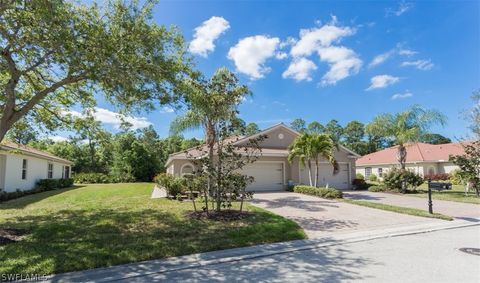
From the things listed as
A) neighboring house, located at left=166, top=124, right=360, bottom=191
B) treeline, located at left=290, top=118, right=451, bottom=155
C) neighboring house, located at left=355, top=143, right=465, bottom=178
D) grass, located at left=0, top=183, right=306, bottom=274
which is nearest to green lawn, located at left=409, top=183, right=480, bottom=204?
neighboring house, located at left=166, top=124, right=360, bottom=191

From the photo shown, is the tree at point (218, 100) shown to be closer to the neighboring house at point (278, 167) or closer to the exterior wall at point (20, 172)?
the neighboring house at point (278, 167)

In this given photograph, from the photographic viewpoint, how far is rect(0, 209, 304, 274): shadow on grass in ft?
19.4

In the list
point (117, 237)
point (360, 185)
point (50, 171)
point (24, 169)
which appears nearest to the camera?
point (117, 237)

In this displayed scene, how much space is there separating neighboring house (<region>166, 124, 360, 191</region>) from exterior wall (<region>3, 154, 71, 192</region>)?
9.64m

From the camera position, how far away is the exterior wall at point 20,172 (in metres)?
18.0

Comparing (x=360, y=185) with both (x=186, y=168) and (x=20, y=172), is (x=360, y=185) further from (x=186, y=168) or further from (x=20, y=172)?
(x=20, y=172)

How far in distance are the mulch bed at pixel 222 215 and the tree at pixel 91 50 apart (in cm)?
395

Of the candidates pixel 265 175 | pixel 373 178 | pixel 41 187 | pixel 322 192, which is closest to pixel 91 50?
pixel 322 192

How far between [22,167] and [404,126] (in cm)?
2728

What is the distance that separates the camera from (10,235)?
25.0 feet

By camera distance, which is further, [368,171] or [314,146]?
[368,171]

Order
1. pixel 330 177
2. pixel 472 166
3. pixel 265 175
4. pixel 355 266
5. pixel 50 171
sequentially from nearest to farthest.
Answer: pixel 355 266 < pixel 472 166 < pixel 265 175 < pixel 330 177 < pixel 50 171

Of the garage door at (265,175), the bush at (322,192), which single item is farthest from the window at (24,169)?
the bush at (322,192)

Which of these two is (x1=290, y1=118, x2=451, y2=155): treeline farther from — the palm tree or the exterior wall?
the exterior wall
